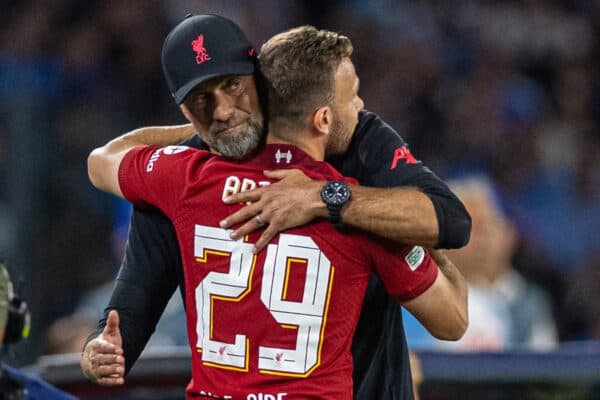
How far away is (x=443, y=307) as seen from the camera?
9.14ft

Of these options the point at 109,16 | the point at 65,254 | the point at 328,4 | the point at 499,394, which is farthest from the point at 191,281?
the point at 328,4

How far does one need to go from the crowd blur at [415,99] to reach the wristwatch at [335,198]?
3521 mm

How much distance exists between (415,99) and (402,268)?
5354mm

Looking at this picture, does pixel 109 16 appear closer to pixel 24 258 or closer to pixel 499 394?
pixel 24 258

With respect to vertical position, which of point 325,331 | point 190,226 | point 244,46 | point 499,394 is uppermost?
point 244,46

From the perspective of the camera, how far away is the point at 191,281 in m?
2.88

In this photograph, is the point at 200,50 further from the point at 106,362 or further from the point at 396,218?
the point at 106,362

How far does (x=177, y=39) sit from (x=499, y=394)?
7.76 ft

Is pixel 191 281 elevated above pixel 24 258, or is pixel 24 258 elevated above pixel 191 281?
pixel 191 281

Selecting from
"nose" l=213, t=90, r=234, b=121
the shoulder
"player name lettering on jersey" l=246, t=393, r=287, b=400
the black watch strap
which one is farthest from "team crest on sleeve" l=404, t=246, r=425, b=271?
"nose" l=213, t=90, r=234, b=121

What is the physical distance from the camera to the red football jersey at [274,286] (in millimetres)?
2748

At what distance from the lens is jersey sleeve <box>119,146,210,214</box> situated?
2.90 meters

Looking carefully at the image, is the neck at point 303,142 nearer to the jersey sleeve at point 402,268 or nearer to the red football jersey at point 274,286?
the red football jersey at point 274,286

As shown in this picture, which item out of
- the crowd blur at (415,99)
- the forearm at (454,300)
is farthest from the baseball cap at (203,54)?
the crowd blur at (415,99)
